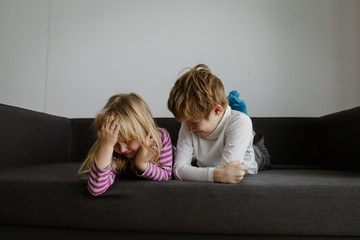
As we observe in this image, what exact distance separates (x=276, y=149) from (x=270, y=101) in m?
0.40

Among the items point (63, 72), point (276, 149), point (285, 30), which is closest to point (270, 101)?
point (276, 149)

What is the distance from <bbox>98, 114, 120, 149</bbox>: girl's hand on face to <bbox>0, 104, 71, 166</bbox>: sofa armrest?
2.34ft

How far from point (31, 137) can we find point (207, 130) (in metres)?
1.04

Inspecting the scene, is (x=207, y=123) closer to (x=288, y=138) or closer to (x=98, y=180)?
(x=98, y=180)

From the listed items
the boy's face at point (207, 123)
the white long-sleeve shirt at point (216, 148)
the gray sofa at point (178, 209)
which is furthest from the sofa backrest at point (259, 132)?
the boy's face at point (207, 123)

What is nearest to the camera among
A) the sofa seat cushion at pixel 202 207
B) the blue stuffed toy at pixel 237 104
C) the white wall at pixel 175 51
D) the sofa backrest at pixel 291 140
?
the sofa seat cushion at pixel 202 207

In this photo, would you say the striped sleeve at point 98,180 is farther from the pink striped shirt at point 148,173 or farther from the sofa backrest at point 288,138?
the sofa backrest at point 288,138

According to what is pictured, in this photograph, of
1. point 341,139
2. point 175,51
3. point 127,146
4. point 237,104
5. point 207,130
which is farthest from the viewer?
point 175,51

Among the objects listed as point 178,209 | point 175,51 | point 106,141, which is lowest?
point 178,209

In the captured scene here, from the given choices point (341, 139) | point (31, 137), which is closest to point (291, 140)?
point (341, 139)

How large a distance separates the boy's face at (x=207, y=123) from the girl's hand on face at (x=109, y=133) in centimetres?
30

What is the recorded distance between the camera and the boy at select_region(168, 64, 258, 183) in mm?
1007

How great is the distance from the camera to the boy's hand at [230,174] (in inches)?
37.8

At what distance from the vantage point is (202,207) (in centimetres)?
91
